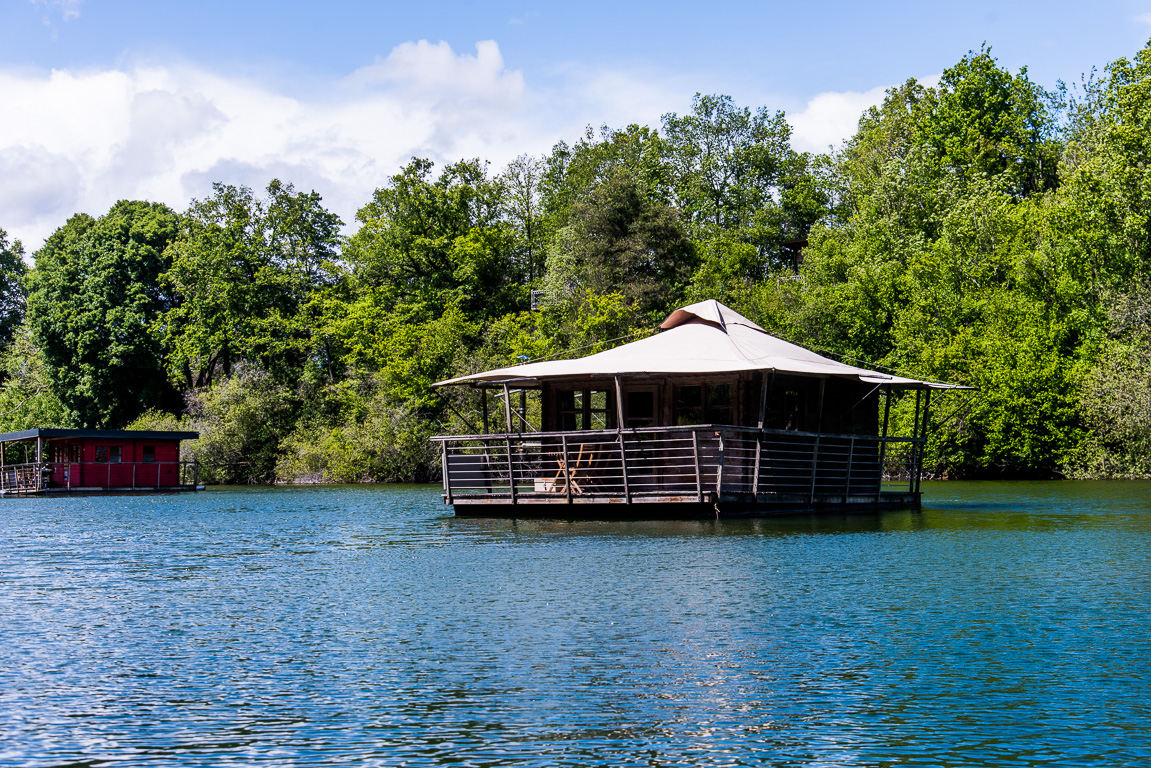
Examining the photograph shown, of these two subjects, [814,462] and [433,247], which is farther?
[433,247]

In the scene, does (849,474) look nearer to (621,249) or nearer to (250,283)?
(621,249)

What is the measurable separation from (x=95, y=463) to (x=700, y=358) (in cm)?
3116

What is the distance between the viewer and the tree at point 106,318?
212ft

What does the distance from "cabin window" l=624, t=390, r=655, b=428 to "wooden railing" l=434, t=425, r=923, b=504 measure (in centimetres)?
128

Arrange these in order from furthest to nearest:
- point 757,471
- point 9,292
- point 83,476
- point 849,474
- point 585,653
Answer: point 9,292, point 83,476, point 849,474, point 757,471, point 585,653

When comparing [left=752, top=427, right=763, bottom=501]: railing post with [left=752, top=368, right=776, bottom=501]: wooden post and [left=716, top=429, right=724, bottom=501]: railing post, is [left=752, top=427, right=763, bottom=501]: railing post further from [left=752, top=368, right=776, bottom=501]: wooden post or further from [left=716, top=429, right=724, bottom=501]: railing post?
[left=716, top=429, right=724, bottom=501]: railing post

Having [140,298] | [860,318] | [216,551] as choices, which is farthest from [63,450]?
[860,318]


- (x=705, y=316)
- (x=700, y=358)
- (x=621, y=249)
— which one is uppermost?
(x=621, y=249)

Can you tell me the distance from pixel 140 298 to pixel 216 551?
50169 millimetres

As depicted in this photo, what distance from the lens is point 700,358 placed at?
2541 cm

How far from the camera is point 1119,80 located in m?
45.0

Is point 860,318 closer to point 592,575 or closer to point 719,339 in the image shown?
point 719,339

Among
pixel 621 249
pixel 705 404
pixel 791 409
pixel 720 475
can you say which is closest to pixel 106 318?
pixel 621 249

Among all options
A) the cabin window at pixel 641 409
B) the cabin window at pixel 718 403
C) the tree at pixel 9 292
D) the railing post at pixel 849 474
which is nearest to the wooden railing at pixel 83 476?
the cabin window at pixel 641 409
